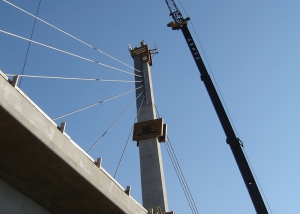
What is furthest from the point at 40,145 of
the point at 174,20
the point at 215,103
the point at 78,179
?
the point at 174,20

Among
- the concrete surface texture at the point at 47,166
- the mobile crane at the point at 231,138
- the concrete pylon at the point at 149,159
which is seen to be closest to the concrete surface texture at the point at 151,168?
the concrete pylon at the point at 149,159

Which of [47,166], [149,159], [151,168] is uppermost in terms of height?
[149,159]

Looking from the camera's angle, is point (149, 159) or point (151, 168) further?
point (149, 159)

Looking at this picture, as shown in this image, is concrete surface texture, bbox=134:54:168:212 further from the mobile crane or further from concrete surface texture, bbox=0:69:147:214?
concrete surface texture, bbox=0:69:147:214

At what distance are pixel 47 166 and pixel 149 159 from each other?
1300cm

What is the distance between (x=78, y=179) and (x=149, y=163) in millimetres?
11941

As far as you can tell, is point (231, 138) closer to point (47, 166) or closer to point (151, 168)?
point (151, 168)

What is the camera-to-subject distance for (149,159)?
2584cm

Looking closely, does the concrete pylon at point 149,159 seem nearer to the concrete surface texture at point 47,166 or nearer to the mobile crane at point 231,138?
the mobile crane at point 231,138

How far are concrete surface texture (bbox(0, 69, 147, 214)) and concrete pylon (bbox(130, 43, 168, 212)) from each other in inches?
299

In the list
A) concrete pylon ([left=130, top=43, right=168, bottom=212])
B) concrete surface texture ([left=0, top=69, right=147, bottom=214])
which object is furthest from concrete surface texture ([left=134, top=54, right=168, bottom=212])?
concrete surface texture ([left=0, top=69, right=147, bottom=214])

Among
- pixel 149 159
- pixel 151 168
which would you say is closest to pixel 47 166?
pixel 151 168

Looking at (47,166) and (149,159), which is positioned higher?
(149,159)

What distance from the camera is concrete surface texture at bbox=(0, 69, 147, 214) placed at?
11742mm
